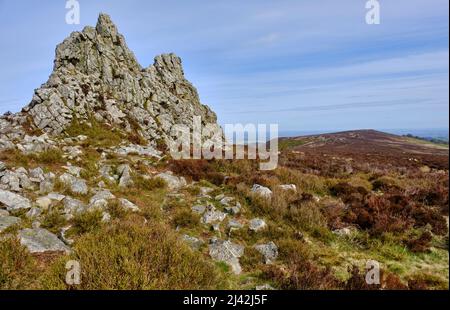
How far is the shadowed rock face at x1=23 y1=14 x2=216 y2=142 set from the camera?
78.6ft

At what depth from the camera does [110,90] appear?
30.0m

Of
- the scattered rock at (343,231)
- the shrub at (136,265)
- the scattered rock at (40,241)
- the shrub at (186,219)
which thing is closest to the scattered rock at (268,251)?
the shrub at (136,265)

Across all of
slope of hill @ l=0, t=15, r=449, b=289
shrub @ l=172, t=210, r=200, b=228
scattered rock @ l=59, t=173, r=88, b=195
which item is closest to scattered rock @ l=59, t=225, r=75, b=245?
slope of hill @ l=0, t=15, r=449, b=289

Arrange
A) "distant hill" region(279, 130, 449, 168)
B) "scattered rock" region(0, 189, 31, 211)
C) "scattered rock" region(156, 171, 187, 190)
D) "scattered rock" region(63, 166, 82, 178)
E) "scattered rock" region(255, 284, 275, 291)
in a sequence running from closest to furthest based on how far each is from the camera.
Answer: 1. "scattered rock" region(255, 284, 275, 291)
2. "scattered rock" region(0, 189, 31, 211)
3. "scattered rock" region(63, 166, 82, 178)
4. "scattered rock" region(156, 171, 187, 190)
5. "distant hill" region(279, 130, 449, 168)

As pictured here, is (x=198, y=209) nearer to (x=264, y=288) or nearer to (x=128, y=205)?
(x=128, y=205)

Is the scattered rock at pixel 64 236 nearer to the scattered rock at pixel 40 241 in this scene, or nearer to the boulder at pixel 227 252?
the scattered rock at pixel 40 241

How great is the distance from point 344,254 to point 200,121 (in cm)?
3043

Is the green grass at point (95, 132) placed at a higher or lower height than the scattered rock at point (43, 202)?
higher

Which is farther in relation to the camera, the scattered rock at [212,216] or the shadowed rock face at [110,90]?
the shadowed rock face at [110,90]

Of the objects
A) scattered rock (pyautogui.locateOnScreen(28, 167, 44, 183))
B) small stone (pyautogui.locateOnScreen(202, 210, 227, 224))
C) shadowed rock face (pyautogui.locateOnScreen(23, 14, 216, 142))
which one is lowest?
small stone (pyautogui.locateOnScreen(202, 210, 227, 224))

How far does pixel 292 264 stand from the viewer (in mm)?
6797

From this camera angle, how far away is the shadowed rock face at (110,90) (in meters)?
24.0

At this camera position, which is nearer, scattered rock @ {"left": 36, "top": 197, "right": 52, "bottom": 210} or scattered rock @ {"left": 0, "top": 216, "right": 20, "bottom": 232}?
scattered rock @ {"left": 0, "top": 216, "right": 20, "bottom": 232}

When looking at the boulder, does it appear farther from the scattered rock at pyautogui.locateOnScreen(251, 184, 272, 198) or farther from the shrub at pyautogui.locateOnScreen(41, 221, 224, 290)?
the scattered rock at pyautogui.locateOnScreen(251, 184, 272, 198)
